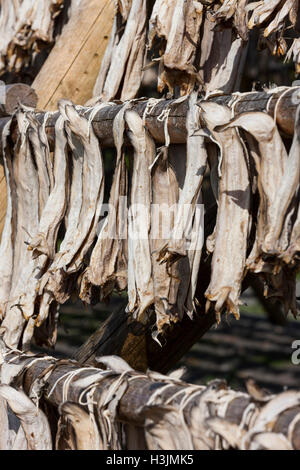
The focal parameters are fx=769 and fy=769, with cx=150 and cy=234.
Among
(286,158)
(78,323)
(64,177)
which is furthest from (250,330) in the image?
(286,158)

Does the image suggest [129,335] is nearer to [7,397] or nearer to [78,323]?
[7,397]

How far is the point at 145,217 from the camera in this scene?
1.16 m

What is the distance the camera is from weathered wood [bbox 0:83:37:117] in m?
1.52

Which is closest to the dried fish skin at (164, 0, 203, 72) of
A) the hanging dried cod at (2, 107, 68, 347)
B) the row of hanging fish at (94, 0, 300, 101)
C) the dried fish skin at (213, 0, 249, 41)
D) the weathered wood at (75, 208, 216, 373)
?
the row of hanging fish at (94, 0, 300, 101)

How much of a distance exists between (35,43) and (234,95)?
32.7 inches

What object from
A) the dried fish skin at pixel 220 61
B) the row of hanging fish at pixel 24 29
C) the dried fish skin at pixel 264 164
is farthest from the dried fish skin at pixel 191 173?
the row of hanging fish at pixel 24 29

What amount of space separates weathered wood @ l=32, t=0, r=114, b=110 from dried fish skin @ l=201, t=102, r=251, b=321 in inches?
24.8

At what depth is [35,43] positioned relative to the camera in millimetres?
1734

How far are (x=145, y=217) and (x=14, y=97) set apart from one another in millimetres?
518

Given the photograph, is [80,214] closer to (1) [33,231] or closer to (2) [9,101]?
(1) [33,231]

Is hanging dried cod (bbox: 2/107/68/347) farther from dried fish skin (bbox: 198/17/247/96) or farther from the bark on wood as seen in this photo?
dried fish skin (bbox: 198/17/247/96)

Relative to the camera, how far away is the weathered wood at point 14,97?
152 cm

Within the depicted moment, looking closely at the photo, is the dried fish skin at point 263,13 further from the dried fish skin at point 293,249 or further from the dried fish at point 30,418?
the dried fish at point 30,418

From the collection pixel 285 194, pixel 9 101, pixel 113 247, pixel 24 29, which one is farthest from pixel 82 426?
pixel 24 29
